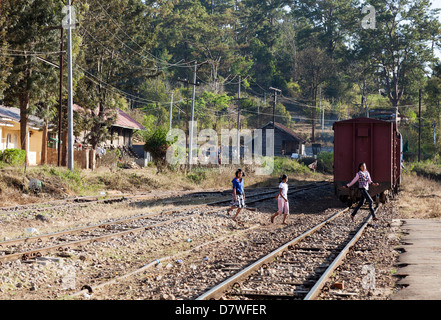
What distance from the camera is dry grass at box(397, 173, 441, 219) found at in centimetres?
1997

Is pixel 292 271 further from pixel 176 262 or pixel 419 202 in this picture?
pixel 419 202

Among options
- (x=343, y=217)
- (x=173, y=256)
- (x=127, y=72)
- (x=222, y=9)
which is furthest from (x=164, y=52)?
(x=173, y=256)

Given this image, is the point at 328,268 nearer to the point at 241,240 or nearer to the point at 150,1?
the point at 241,240

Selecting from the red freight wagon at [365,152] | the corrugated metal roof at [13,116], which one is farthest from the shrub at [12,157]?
the red freight wagon at [365,152]

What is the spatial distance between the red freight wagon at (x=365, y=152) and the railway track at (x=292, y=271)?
23.3ft

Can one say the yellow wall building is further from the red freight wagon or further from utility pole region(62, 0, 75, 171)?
the red freight wagon

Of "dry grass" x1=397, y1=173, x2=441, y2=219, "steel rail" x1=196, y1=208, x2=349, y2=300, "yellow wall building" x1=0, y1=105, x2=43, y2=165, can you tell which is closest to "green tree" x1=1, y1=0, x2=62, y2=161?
"yellow wall building" x1=0, y1=105, x2=43, y2=165

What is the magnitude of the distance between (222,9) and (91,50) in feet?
200

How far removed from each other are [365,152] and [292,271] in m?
12.1

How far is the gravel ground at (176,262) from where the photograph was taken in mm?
8070

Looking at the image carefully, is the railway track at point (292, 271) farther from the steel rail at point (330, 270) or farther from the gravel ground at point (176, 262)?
the gravel ground at point (176, 262)

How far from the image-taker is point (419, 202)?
2464 centimetres

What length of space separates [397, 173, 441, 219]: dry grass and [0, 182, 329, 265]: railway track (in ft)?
27.9
